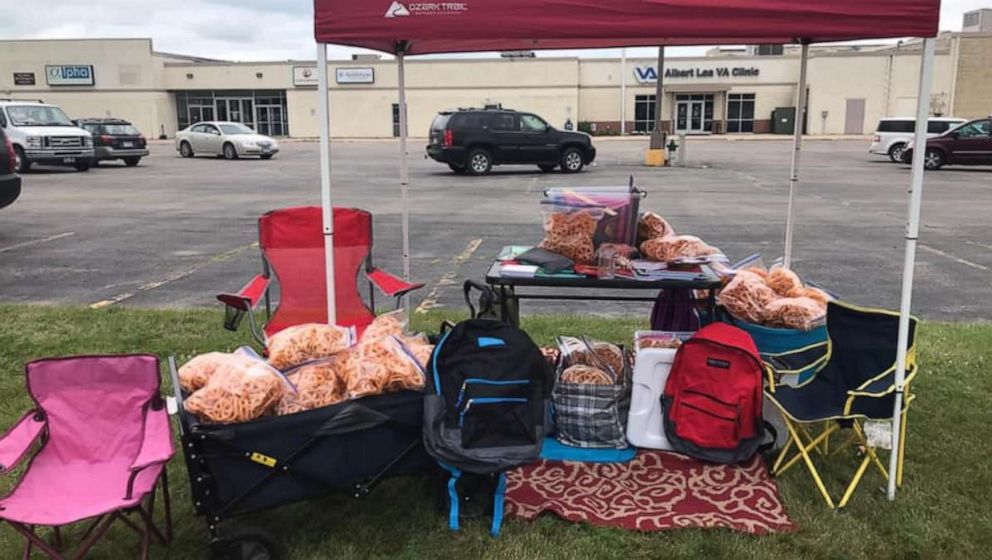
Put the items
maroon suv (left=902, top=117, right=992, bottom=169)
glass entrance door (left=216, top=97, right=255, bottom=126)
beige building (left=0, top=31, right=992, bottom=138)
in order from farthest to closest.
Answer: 1. glass entrance door (left=216, top=97, right=255, bottom=126)
2. beige building (left=0, top=31, right=992, bottom=138)
3. maroon suv (left=902, top=117, right=992, bottom=169)

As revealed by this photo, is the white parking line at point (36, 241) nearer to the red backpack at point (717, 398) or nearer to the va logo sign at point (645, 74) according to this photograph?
the red backpack at point (717, 398)

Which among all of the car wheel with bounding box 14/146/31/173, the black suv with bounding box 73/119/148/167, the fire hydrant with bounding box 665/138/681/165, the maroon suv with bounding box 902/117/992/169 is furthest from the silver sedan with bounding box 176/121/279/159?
the maroon suv with bounding box 902/117/992/169

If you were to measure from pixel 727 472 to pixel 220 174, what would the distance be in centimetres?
2213

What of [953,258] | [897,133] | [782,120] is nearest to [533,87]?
[782,120]

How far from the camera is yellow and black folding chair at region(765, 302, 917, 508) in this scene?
3.63 metres

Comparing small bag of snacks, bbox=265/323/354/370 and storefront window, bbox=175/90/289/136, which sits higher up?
storefront window, bbox=175/90/289/136

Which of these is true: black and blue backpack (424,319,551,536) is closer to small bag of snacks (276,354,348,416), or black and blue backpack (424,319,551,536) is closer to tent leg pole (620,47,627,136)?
small bag of snacks (276,354,348,416)

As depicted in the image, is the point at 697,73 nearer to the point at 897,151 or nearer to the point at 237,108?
the point at 897,151

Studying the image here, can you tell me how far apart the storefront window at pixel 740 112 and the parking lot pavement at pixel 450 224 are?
23451 millimetres

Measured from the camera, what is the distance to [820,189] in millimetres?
18344

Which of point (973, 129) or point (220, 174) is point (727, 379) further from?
point (973, 129)

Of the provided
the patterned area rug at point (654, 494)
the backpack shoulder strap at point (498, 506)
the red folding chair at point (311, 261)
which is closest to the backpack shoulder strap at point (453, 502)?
the backpack shoulder strap at point (498, 506)

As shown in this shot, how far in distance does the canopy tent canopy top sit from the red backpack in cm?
150

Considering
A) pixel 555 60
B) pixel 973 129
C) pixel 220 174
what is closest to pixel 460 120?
pixel 220 174
